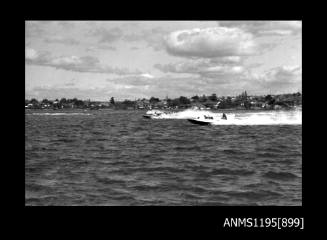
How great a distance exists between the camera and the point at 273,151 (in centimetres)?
2892

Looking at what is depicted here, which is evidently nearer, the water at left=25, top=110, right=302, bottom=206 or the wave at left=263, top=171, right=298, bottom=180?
the water at left=25, top=110, right=302, bottom=206

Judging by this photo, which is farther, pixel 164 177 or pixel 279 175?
pixel 279 175

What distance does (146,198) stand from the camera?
46.5 feet

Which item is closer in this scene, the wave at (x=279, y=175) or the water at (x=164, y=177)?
the water at (x=164, y=177)
